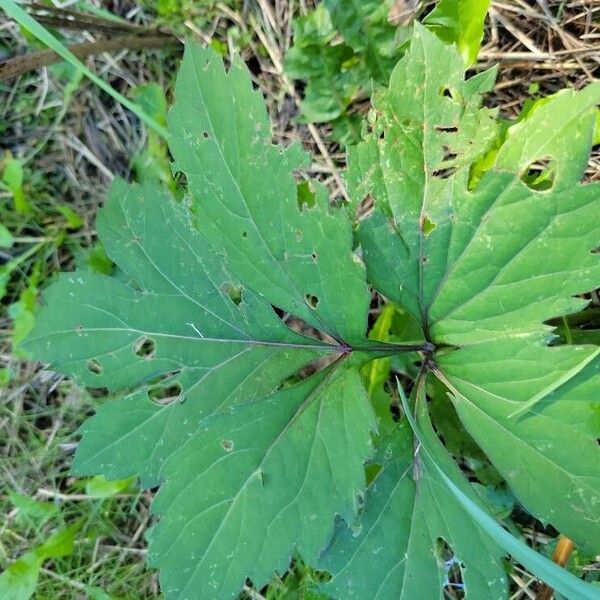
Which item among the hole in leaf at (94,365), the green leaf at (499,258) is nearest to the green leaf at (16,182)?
the hole in leaf at (94,365)

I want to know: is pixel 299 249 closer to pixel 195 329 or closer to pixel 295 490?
pixel 195 329

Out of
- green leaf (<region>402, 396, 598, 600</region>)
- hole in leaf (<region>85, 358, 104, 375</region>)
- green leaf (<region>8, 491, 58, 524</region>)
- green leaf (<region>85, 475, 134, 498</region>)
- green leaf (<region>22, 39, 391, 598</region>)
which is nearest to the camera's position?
green leaf (<region>402, 396, 598, 600</region>)

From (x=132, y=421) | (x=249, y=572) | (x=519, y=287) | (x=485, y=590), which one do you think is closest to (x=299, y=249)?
(x=519, y=287)

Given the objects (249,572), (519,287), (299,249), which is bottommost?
(249,572)

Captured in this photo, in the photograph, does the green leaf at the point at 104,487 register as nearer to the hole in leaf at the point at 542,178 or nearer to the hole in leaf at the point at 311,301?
the hole in leaf at the point at 311,301

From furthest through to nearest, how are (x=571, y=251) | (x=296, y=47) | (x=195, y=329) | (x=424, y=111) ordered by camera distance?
(x=296, y=47) → (x=195, y=329) → (x=424, y=111) → (x=571, y=251)

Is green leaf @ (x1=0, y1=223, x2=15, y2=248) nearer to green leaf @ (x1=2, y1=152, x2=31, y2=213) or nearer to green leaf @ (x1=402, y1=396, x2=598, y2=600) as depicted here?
green leaf @ (x1=2, y1=152, x2=31, y2=213)

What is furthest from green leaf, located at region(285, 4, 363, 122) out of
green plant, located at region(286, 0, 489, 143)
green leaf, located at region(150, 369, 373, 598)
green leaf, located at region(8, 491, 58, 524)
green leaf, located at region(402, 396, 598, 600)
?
green leaf, located at region(8, 491, 58, 524)
